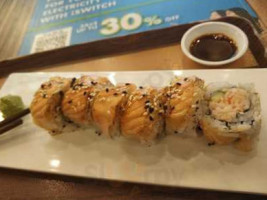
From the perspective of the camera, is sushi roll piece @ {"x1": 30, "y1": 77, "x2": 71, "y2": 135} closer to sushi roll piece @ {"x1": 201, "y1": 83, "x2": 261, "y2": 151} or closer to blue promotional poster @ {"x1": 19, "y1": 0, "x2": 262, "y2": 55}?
sushi roll piece @ {"x1": 201, "y1": 83, "x2": 261, "y2": 151}

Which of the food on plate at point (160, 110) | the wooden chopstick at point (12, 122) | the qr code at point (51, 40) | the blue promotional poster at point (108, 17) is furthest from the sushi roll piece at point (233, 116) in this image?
the qr code at point (51, 40)

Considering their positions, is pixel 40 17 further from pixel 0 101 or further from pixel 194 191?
pixel 194 191

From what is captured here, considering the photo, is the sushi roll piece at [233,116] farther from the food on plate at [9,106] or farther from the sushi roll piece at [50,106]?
the food on plate at [9,106]

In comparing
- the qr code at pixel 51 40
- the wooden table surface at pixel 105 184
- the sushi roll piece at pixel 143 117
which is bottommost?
the wooden table surface at pixel 105 184

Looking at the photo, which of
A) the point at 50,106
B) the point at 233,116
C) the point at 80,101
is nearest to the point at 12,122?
the point at 50,106

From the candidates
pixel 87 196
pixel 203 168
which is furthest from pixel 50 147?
pixel 203 168
